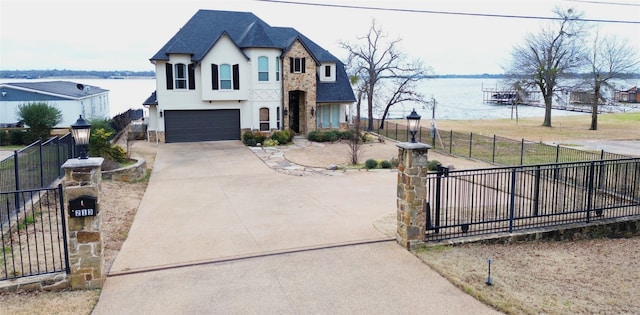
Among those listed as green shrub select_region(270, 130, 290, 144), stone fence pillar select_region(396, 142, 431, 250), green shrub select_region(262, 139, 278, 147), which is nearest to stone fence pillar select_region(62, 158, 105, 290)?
stone fence pillar select_region(396, 142, 431, 250)

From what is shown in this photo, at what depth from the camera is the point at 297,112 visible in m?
33.5

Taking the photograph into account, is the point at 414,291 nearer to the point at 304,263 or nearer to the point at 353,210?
the point at 304,263

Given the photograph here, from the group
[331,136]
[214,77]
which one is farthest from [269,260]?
[214,77]

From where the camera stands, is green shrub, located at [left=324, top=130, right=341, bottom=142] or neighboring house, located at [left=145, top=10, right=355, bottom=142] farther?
green shrub, located at [left=324, top=130, right=341, bottom=142]

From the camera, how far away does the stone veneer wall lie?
1198 inches

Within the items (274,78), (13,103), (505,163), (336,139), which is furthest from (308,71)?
(13,103)

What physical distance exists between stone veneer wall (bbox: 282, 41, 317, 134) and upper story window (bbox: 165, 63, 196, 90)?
18.0 feet

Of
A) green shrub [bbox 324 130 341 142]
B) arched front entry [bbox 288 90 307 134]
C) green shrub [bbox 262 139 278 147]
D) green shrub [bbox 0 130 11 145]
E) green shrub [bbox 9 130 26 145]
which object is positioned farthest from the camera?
arched front entry [bbox 288 90 307 134]

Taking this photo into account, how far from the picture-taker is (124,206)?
1354 cm

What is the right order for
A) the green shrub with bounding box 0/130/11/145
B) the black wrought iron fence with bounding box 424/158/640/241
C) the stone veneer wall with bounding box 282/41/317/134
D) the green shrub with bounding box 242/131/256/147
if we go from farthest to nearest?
the stone veneer wall with bounding box 282/41/317/134 → the green shrub with bounding box 242/131/256/147 → the green shrub with bounding box 0/130/11/145 → the black wrought iron fence with bounding box 424/158/640/241

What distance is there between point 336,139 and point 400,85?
10.8 m

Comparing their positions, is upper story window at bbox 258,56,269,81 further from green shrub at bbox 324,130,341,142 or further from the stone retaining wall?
the stone retaining wall

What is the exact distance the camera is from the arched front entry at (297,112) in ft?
107

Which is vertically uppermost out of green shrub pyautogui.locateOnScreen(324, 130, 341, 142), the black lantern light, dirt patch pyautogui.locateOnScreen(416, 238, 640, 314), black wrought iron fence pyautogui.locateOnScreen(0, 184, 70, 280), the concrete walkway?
the black lantern light
